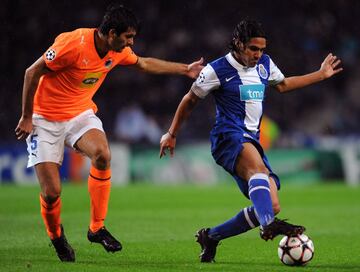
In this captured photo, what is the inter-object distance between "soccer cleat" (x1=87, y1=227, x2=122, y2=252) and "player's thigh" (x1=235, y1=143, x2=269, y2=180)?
116 cm

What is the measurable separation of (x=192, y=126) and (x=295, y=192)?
13.3 ft

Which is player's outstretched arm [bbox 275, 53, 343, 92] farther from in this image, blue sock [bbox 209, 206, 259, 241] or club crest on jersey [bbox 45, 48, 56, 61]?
club crest on jersey [bbox 45, 48, 56, 61]

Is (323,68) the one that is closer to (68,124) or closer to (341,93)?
(68,124)

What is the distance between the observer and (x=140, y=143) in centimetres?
1852

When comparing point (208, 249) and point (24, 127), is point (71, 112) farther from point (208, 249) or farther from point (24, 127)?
point (208, 249)

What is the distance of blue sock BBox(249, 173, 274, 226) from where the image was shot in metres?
6.38

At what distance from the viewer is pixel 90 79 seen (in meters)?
7.18

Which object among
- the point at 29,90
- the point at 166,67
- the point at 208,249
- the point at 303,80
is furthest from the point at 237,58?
the point at 29,90

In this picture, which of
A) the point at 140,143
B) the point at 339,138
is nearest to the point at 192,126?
the point at 140,143

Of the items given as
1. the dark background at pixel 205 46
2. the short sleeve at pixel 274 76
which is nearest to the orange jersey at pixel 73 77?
the short sleeve at pixel 274 76

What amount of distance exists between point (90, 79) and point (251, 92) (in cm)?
137

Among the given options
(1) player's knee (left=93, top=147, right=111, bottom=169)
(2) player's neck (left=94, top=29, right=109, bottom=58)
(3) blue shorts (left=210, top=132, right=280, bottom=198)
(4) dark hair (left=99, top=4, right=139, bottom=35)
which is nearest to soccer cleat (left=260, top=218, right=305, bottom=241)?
(3) blue shorts (left=210, top=132, right=280, bottom=198)

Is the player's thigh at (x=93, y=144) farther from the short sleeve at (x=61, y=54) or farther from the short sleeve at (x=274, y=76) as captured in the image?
the short sleeve at (x=274, y=76)

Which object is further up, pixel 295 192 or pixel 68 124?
pixel 68 124
